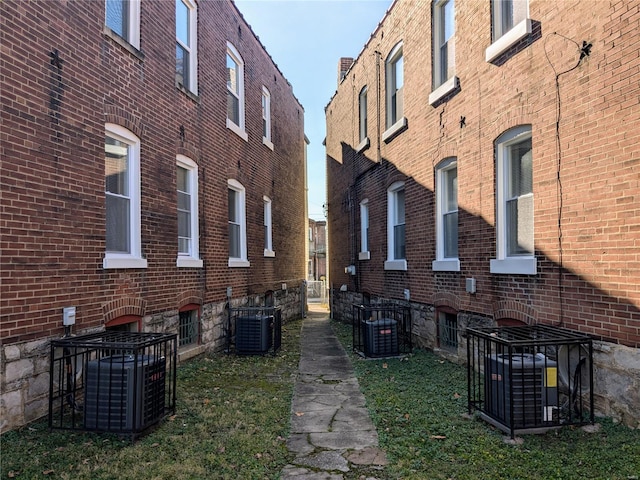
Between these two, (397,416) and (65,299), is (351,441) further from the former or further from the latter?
(65,299)

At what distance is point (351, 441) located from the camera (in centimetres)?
433

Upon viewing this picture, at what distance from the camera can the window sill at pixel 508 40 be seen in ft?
18.4

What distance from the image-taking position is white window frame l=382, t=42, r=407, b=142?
32.5ft

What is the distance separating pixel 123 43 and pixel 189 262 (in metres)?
3.62

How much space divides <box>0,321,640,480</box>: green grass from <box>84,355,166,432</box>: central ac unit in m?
0.16

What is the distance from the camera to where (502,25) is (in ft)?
20.9

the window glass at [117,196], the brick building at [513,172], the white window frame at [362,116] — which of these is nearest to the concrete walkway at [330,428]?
the brick building at [513,172]

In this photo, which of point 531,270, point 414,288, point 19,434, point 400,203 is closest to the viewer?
point 19,434

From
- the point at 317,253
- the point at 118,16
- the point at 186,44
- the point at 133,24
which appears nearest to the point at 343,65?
the point at 186,44

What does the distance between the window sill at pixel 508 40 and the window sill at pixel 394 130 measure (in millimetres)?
2958

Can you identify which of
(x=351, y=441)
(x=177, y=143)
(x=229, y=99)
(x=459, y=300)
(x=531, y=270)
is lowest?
(x=351, y=441)

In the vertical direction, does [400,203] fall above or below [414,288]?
above

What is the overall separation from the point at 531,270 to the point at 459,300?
6.08 feet

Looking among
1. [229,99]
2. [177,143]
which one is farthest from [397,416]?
[229,99]
